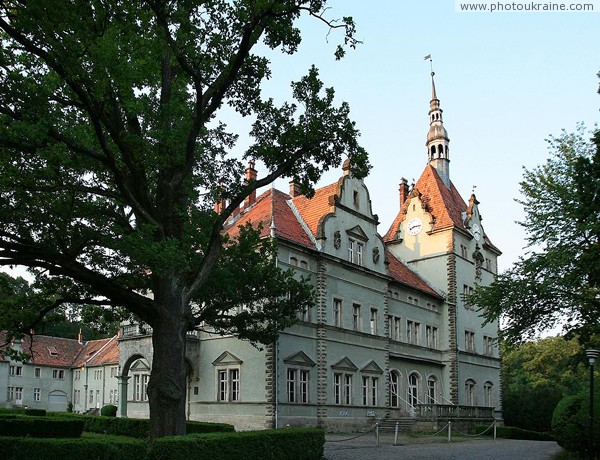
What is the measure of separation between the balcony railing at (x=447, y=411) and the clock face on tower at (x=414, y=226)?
12.6 m

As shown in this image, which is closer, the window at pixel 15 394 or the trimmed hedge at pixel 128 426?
the trimmed hedge at pixel 128 426

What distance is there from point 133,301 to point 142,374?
19.4 m

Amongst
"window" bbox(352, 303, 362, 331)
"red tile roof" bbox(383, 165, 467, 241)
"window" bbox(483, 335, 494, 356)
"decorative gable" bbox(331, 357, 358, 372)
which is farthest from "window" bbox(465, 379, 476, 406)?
"decorative gable" bbox(331, 357, 358, 372)

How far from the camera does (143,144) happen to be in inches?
606

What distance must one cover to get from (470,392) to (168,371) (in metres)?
32.7

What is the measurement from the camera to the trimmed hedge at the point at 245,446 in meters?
13.4

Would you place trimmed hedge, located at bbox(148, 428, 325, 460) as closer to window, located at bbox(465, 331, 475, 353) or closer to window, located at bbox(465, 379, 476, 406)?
window, located at bbox(465, 379, 476, 406)

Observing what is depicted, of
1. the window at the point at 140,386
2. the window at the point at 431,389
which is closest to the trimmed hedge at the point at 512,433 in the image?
the window at the point at 431,389

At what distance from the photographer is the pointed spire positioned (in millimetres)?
48784

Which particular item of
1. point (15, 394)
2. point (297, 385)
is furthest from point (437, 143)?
point (15, 394)

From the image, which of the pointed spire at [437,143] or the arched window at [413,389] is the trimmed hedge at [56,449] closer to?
the arched window at [413,389]

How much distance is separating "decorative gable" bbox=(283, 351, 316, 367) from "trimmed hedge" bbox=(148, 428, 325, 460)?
10428mm

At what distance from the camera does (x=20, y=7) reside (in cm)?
1238

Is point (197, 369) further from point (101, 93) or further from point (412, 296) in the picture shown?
point (101, 93)
